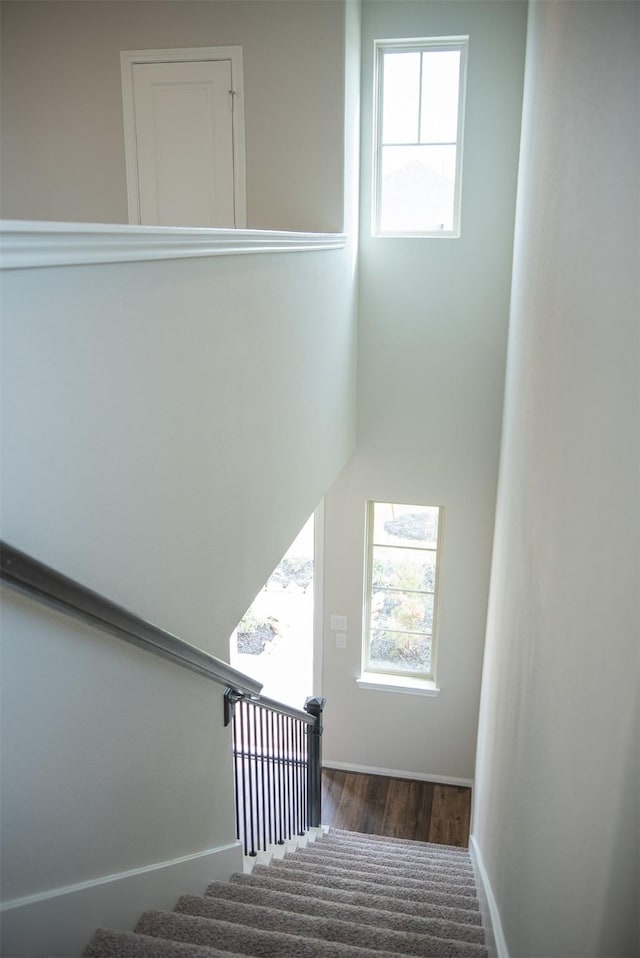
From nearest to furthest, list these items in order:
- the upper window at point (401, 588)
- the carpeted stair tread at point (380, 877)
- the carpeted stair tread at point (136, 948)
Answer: the carpeted stair tread at point (136, 948), the carpeted stair tread at point (380, 877), the upper window at point (401, 588)

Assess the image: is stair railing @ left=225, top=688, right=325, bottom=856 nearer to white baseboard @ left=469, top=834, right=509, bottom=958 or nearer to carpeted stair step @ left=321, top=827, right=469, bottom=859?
carpeted stair step @ left=321, top=827, right=469, bottom=859

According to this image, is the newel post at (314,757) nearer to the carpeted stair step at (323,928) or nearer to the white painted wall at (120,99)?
the carpeted stair step at (323,928)

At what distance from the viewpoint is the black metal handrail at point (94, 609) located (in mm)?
1577

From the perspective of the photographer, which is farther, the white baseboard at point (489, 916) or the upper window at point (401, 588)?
the upper window at point (401, 588)

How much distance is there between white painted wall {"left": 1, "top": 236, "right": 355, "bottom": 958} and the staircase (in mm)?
216

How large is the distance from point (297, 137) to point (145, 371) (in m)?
3.45

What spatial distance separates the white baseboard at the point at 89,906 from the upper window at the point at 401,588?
3915 millimetres

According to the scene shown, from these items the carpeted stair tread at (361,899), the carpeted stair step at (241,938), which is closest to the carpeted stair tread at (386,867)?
the carpeted stair tread at (361,899)

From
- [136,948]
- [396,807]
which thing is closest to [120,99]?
[136,948]

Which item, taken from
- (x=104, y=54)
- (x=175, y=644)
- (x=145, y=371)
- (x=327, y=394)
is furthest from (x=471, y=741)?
(x=104, y=54)

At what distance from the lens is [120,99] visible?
5105mm

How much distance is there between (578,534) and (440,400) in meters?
4.12

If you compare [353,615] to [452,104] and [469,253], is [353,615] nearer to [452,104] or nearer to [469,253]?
[469,253]

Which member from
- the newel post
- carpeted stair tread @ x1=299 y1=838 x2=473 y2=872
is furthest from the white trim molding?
carpeted stair tread @ x1=299 y1=838 x2=473 y2=872
